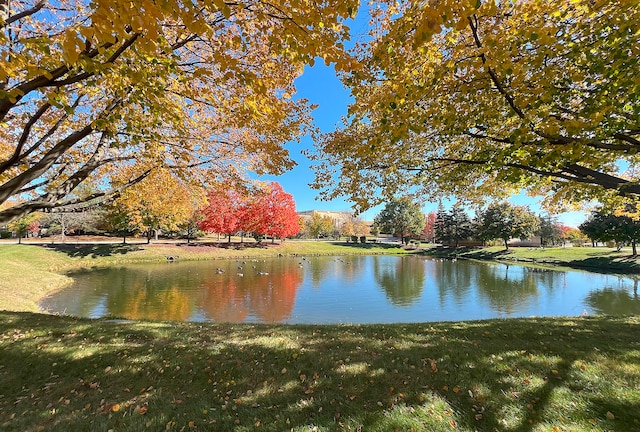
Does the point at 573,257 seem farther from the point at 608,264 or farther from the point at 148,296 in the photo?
the point at 148,296

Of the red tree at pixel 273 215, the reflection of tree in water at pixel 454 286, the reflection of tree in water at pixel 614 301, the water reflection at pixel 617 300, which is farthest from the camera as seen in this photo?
the red tree at pixel 273 215

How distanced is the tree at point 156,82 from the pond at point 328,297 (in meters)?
6.53

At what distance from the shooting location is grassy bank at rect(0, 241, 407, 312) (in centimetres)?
1466

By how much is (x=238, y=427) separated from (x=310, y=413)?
75cm

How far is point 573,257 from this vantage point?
115ft

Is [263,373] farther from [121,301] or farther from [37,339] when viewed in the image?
[121,301]

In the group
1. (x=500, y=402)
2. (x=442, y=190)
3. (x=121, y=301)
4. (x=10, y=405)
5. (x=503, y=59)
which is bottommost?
(x=121, y=301)

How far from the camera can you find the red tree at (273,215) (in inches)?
1714

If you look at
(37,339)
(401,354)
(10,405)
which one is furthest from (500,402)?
(37,339)

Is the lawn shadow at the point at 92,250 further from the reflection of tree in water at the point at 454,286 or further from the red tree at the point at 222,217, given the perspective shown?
the reflection of tree in water at the point at 454,286

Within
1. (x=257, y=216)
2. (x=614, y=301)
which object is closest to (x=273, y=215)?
(x=257, y=216)

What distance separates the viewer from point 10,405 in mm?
3713

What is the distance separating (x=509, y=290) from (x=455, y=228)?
128 ft

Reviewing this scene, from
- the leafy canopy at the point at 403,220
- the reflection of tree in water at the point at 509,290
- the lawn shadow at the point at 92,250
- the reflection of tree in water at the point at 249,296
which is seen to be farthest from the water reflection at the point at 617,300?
the leafy canopy at the point at 403,220
